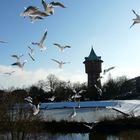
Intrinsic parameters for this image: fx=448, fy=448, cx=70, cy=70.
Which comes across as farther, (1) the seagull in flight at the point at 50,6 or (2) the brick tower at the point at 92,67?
(2) the brick tower at the point at 92,67

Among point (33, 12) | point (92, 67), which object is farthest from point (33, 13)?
point (92, 67)

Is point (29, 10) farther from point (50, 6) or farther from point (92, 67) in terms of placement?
point (92, 67)

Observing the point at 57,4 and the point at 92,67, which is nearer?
the point at 57,4

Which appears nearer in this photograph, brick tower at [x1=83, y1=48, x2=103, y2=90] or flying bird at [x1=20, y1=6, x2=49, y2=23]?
flying bird at [x1=20, y1=6, x2=49, y2=23]

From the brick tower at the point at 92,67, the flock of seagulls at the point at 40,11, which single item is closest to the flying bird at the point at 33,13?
the flock of seagulls at the point at 40,11

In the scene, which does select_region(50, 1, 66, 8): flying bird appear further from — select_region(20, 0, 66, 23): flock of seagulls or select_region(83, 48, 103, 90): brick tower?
select_region(83, 48, 103, 90): brick tower

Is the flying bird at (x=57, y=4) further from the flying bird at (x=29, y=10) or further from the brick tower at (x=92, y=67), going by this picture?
the brick tower at (x=92, y=67)

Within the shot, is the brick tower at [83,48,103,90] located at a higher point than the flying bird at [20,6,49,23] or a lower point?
higher

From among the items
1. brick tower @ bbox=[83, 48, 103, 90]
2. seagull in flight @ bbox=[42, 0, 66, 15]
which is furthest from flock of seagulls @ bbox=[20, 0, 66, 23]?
brick tower @ bbox=[83, 48, 103, 90]

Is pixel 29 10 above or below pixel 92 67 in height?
below

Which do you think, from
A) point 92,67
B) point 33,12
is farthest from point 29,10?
point 92,67

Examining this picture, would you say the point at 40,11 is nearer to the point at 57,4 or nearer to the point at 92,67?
the point at 57,4

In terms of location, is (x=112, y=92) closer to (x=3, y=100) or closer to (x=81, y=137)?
(x=81, y=137)

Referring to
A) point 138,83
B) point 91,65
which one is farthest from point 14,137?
point 138,83
